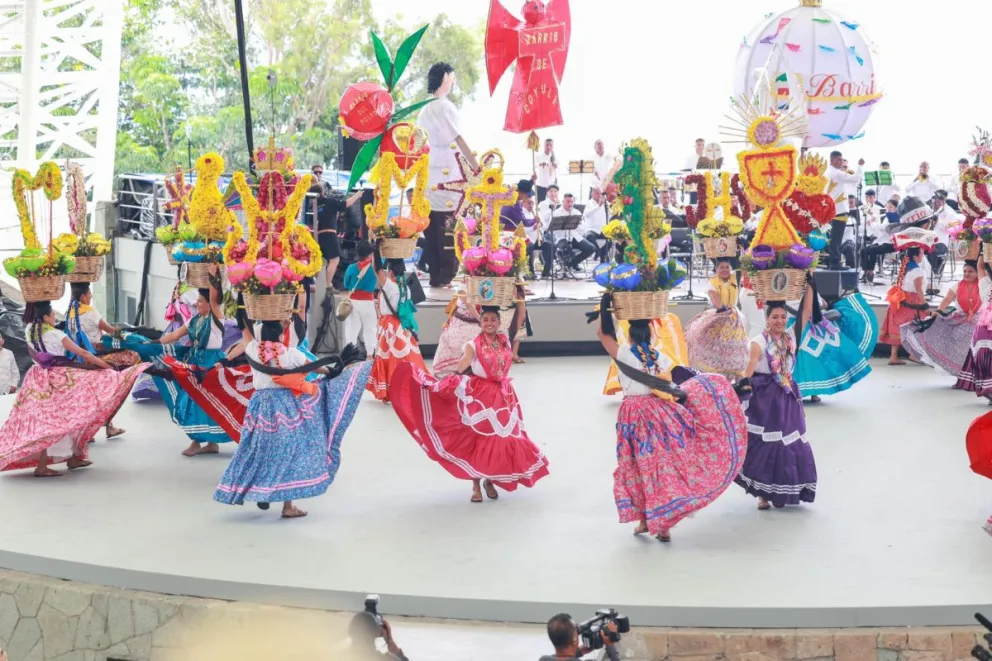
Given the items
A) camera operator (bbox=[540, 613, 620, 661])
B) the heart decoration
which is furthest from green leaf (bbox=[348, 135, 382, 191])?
camera operator (bbox=[540, 613, 620, 661])

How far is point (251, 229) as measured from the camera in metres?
7.74

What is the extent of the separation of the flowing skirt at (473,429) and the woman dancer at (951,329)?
472 cm

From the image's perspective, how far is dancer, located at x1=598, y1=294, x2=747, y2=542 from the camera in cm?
678

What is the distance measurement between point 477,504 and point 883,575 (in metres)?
2.35

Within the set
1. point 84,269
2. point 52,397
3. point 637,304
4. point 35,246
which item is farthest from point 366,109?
point 637,304

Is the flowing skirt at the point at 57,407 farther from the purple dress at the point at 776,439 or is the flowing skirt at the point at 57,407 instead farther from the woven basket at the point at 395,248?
the purple dress at the point at 776,439

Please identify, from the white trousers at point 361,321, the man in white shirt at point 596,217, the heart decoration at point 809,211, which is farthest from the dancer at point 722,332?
the man in white shirt at point 596,217

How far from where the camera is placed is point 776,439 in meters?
7.35

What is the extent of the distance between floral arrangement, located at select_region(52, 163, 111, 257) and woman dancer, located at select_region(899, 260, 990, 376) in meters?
6.33

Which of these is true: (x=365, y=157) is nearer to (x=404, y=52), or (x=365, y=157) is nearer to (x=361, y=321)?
(x=404, y=52)

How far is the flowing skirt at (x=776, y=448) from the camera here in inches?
289

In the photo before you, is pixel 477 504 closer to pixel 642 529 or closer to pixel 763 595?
pixel 642 529

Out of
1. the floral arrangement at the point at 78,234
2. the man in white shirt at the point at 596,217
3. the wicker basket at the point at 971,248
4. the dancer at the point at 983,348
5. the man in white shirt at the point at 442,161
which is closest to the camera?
the floral arrangement at the point at 78,234

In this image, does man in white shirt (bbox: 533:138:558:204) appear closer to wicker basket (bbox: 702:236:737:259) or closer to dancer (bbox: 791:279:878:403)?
wicker basket (bbox: 702:236:737:259)
